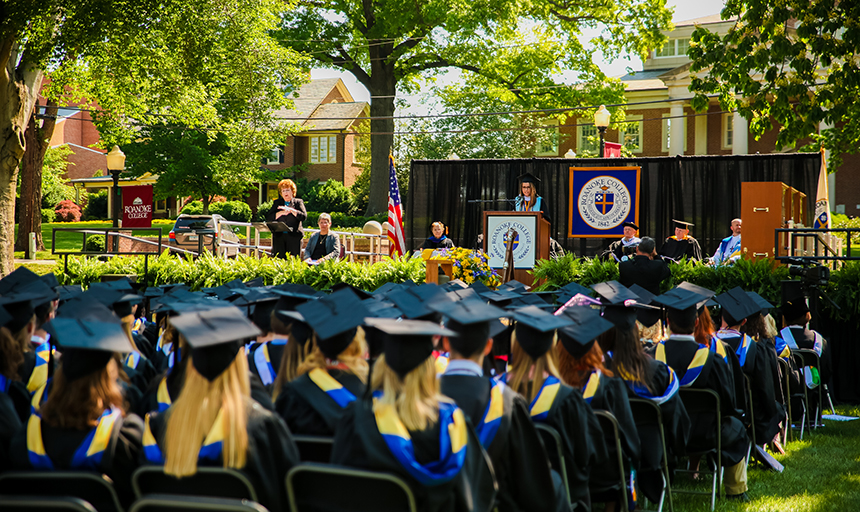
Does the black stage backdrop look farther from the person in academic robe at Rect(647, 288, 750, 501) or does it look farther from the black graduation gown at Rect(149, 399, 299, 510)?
the black graduation gown at Rect(149, 399, 299, 510)

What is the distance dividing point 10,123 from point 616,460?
12.8m

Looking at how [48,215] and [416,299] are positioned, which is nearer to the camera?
[416,299]

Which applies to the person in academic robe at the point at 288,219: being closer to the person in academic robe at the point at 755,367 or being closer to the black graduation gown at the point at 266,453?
the person in academic robe at the point at 755,367

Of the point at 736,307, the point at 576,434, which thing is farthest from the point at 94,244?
the point at 576,434

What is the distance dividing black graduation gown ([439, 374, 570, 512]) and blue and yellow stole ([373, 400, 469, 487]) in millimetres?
279

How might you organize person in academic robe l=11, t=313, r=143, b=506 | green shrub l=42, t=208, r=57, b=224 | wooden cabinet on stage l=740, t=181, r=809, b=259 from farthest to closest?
green shrub l=42, t=208, r=57, b=224, wooden cabinet on stage l=740, t=181, r=809, b=259, person in academic robe l=11, t=313, r=143, b=506

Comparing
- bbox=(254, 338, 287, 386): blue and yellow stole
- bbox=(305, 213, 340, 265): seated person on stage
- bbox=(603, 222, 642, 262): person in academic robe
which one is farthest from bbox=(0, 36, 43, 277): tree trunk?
bbox=(254, 338, 287, 386): blue and yellow stole

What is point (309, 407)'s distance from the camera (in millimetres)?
3223

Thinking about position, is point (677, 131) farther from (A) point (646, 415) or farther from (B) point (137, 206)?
(A) point (646, 415)

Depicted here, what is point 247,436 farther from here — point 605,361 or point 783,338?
point 783,338

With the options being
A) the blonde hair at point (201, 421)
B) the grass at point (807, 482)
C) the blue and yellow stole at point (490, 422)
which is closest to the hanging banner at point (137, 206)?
the grass at point (807, 482)

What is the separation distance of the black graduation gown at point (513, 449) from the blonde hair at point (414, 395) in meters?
0.27

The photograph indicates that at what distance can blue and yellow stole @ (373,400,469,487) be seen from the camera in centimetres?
260

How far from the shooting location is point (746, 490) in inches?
210
